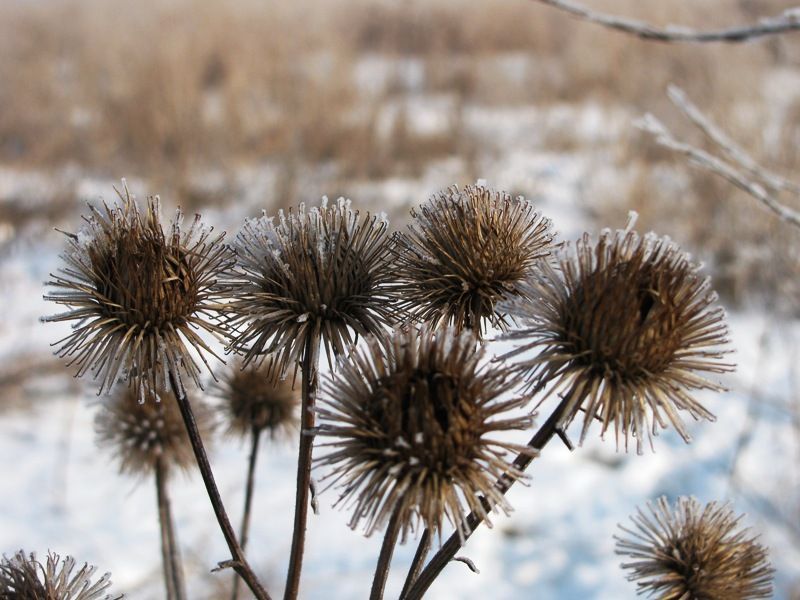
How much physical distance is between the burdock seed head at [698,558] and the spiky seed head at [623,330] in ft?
0.66

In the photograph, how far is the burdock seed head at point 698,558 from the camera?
886 millimetres

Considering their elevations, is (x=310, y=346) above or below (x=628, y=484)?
below

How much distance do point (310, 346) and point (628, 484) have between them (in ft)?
12.1

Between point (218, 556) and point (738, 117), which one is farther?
point (738, 117)

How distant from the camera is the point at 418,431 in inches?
27.7

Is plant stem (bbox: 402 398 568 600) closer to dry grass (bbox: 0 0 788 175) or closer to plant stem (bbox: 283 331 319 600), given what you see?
plant stem (bbox: 283 331 319 600)

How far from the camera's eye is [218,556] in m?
3.55

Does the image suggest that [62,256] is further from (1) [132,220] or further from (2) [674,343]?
(2) [674,343]

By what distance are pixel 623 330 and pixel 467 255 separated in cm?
22

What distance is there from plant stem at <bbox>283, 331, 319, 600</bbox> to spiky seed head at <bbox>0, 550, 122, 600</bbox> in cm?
18

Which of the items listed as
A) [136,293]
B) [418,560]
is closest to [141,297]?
[136,293]

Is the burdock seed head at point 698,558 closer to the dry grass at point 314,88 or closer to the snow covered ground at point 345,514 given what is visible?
the snow covered ground at point 345,514

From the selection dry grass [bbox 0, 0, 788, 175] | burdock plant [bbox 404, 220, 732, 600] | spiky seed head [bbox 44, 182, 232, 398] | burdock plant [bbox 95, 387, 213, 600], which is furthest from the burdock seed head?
dry grass [bbox 0, 0, 788, 175]

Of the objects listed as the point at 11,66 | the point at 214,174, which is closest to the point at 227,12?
the point at 11,66
